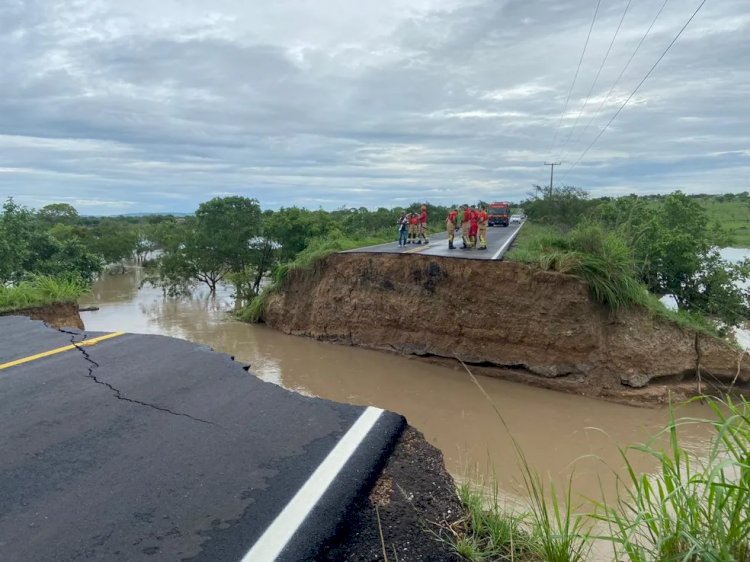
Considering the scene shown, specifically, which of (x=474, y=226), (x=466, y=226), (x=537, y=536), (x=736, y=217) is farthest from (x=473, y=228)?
(x=736, y=217)

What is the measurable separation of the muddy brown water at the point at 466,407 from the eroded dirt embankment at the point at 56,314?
17.0 feet

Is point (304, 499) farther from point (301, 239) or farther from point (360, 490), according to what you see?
point (301, 239)

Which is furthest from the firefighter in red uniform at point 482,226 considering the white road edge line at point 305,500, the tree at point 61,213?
the tree at point 61,213

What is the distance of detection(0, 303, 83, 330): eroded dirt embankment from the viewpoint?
35.4 feet

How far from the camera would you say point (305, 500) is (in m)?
3.39

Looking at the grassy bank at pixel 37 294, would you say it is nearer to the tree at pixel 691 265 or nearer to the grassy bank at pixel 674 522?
the grassy bank at pixel 674 522

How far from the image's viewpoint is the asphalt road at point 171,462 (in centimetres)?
303

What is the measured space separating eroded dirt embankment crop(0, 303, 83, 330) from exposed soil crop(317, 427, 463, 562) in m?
9.66

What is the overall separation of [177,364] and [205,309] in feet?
70.2

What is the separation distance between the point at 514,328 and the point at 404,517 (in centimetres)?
1227

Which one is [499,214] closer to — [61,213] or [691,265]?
[691,265]

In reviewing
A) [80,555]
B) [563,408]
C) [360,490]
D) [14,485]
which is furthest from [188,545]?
[563,408]

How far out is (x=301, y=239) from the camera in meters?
26.0

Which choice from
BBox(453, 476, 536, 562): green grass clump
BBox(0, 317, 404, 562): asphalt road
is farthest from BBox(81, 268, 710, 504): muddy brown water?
BBox(0, 317, 404, 562): asphalt road
